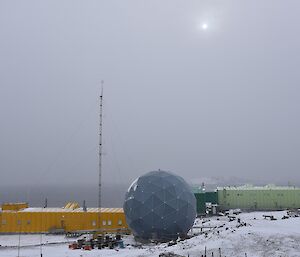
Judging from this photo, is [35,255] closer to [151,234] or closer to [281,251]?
[151,234]

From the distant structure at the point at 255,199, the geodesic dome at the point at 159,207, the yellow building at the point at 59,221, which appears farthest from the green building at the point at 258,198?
the geodesic dome at the point at 159,207

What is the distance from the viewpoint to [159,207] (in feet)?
126

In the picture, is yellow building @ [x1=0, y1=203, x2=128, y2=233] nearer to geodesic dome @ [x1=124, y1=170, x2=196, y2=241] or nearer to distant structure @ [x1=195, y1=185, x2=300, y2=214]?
geodesic dome @ [x1=124, y1=170, x2=196, y2=241]

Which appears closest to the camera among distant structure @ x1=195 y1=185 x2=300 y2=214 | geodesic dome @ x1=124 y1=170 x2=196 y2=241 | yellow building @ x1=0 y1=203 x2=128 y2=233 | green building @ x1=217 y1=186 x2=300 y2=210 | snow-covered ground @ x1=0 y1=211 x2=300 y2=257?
snow-covered ground @ x1=0 y1=211 x2=300 y2=257

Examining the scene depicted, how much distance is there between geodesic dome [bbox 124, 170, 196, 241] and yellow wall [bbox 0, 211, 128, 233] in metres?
9.00

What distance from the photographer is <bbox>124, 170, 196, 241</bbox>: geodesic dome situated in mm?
38125

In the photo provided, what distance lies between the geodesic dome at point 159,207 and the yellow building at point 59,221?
899 cm

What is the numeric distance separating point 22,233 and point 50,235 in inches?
161

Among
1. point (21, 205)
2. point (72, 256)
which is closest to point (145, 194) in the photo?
point (72, 256)

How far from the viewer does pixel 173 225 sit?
38.3 meters

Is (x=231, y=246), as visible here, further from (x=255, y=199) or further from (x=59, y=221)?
(x=255, y=199)

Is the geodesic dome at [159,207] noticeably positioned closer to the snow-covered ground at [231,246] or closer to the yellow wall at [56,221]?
the snow-covered ground at [231,246]

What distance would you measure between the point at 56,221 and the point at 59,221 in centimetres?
40

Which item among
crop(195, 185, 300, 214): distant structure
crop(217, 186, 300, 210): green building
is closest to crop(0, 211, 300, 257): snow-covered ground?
crop(195, 185, 300, 214): distant structure
